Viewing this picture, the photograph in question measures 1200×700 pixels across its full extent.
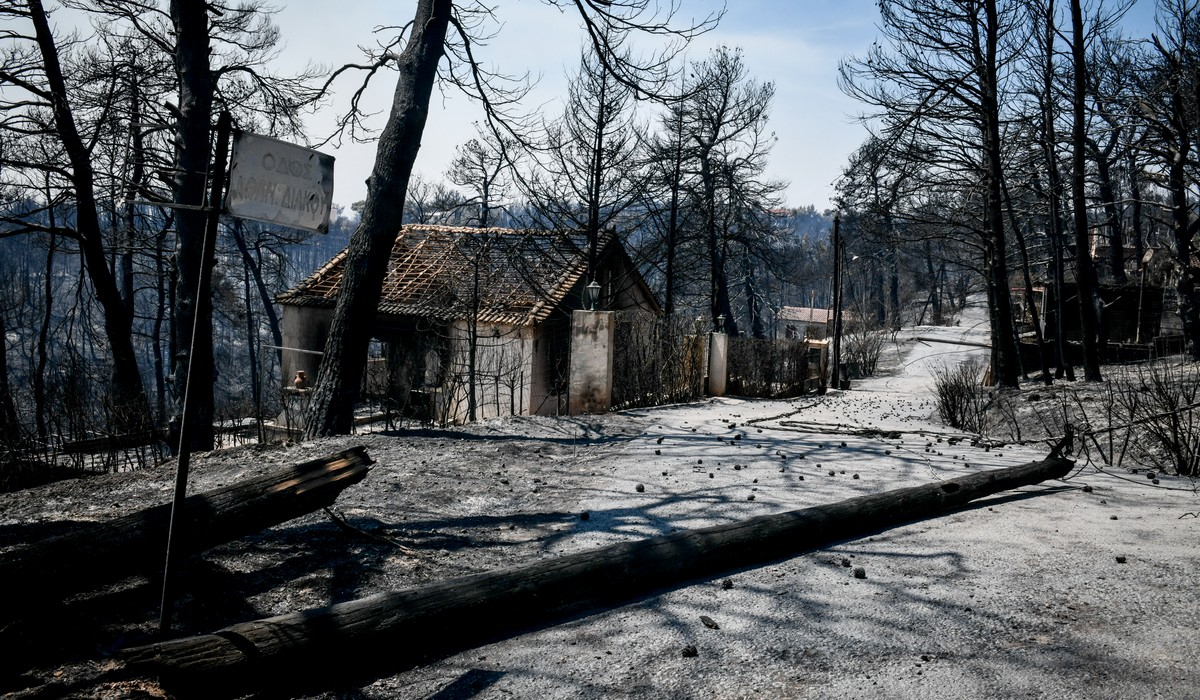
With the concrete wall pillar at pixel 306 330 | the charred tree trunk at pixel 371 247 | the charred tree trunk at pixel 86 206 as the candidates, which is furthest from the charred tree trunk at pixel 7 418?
the concrete wall pillar at pixel 306 330

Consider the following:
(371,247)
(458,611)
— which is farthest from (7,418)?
(458,611)

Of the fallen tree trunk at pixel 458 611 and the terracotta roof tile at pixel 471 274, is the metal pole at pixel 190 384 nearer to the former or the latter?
the fallen tree trunk at pixel 458 611

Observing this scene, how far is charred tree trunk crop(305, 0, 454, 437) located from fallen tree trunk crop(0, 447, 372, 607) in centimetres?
395

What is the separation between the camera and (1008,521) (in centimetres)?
537

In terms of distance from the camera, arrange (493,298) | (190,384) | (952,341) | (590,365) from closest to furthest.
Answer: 1. (190,384)
2. (590,365)
3. (493,298)
4. (952,341)

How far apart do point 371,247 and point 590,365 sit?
4.52 meters

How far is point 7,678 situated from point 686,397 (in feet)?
43.6

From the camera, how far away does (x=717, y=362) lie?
1709 cm

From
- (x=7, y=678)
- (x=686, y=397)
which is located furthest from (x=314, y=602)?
(x=686, y=397)

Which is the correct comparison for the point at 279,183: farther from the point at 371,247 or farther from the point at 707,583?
the point at 371,247

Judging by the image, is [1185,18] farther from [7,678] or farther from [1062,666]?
[7,678]

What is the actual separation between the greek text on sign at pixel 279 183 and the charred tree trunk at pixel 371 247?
511 centimetres

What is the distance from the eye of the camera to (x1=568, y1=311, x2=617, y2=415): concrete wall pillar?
1231 cm

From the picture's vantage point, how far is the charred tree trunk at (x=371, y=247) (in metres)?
8.53
